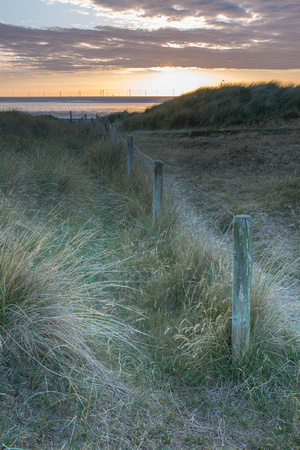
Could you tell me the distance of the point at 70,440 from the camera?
196 centimetres

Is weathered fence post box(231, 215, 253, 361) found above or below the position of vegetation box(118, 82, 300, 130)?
below

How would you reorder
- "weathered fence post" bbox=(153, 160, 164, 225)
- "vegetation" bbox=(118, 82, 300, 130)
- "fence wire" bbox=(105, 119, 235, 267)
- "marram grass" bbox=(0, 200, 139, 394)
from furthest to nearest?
"vegetation" bbox=(118, 82, 300, 130)
"fence wire" bbox=(105, 119, 235, 267)
"weathered fence post" bbox=(153, 160, 164, 225)
"marram grass" bbox=(0, 200, 139, 394)

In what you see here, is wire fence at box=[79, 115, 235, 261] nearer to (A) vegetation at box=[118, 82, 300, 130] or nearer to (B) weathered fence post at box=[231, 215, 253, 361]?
(B) weathered fence post at box=[231, 215, 253, 361]

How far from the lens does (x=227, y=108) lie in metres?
19.6

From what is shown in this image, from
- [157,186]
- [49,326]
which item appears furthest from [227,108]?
[49,326]

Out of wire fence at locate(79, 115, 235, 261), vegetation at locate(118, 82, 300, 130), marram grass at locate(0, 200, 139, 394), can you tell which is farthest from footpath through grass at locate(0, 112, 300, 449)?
vegetation at locate(118, 82, 300, 130)

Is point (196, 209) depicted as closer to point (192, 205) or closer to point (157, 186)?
point (192, 205)

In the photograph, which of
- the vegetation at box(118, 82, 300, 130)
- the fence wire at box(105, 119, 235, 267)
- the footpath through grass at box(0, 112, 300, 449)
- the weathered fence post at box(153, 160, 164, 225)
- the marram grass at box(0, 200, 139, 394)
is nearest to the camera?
the footpath through grass at box(0, 112, 300, 449)

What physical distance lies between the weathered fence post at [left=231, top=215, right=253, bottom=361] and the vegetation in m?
16.4

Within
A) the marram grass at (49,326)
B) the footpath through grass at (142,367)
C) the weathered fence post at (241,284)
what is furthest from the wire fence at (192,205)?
the marram grass at (49,326)

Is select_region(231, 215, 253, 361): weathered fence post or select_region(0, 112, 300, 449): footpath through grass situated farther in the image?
select_region(231, 215, 253, 361): weathered fence post

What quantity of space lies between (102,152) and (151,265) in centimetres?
578

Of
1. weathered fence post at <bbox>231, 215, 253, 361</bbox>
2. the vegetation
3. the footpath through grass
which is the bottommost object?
the footpath through grass

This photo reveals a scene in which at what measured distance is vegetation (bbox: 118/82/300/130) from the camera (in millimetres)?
18344
